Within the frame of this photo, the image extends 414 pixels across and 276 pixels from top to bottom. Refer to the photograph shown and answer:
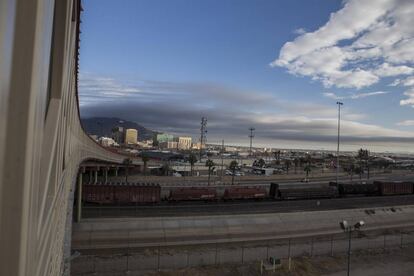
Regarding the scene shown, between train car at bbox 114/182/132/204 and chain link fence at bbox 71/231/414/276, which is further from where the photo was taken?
train car at bbox 114/182/132/204

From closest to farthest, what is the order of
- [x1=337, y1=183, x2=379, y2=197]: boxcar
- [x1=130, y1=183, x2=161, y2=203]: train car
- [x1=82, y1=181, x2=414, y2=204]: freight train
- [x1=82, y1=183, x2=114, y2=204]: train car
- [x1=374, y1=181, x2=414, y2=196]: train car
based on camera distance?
1. [x1=82, y1=183, x2=114, y2=204]: train car
2. [x1=82, y1=181, x2=414, y2=204]: freight train
3. [x1=130, y1=183, x2=161, y2=203]: train car
4. [x1=337, y1=183, x2=379, y2=197]: boxcar
5. [x1=374, y1=181, x2=414, y2=196]: train car

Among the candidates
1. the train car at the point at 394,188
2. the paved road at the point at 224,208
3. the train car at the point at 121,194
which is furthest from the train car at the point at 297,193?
the train car at the point at 121,194

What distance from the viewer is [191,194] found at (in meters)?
52.4

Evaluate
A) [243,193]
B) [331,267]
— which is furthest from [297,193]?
[331,267]

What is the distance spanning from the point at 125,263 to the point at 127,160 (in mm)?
63193

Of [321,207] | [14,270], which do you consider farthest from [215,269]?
[14,270]

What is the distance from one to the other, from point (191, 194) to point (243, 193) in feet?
27.3

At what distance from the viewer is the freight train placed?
48438mm

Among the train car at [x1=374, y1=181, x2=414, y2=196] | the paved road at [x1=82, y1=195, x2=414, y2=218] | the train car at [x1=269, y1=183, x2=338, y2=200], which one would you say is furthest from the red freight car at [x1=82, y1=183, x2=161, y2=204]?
the train car at [x1=374, y1=181, x2=414, y2=196]

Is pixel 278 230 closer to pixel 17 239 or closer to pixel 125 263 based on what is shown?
pixel 125 263

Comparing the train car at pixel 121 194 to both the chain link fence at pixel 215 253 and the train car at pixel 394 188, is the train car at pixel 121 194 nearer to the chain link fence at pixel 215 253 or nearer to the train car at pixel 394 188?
the chain link fence at pixel 215 253

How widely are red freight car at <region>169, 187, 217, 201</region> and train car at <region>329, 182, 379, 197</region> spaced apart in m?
25.6

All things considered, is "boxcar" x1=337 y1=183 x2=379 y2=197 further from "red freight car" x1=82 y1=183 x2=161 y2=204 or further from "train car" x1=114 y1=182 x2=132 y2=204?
"train car" x1=114 y1=182 x2=132 y2=204

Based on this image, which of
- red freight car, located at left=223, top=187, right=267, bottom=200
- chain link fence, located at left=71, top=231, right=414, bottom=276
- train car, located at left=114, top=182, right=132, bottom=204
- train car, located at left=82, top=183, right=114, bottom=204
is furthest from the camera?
red freight car, located at left=223, top=187, right=267, bottom=200
